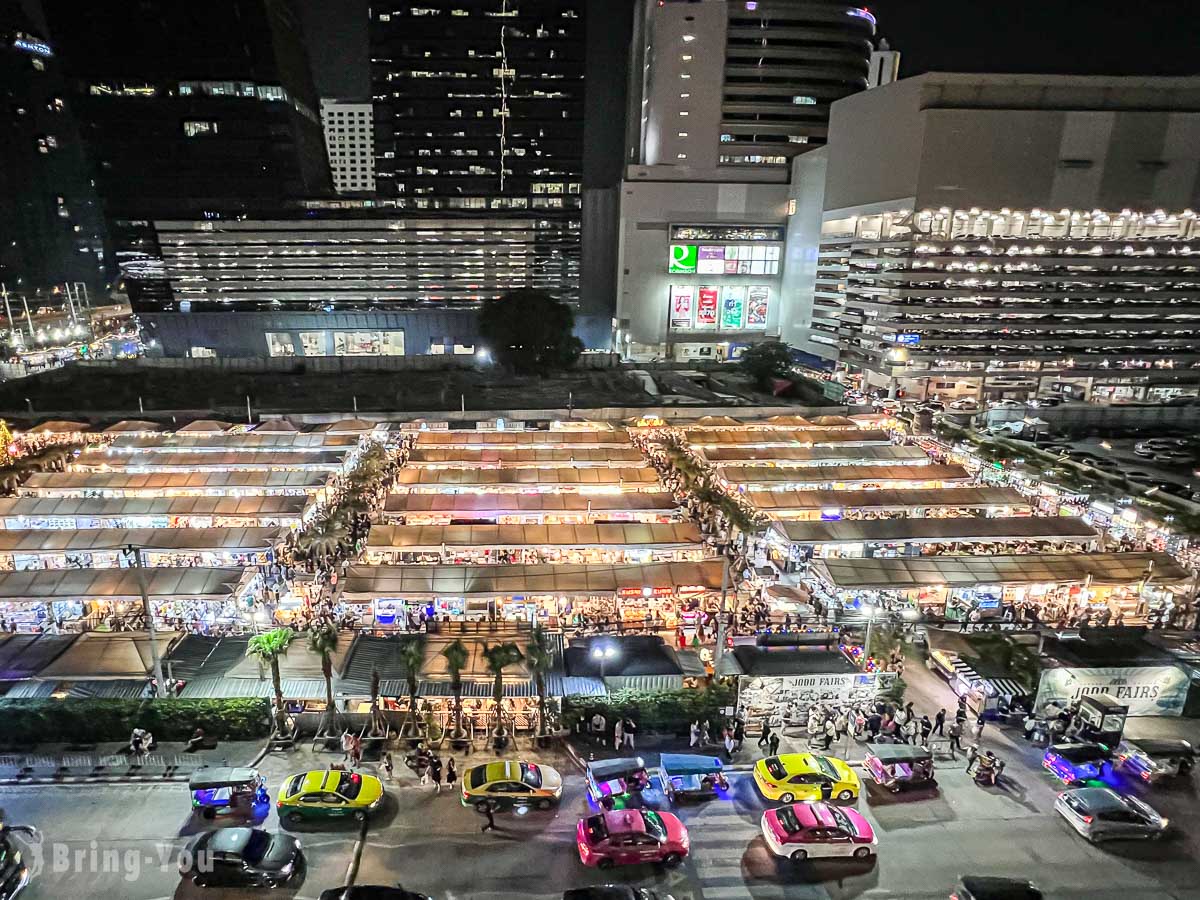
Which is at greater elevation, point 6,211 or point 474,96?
point 474,96

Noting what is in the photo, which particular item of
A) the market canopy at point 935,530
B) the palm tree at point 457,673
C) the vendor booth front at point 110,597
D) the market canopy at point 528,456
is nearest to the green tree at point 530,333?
the market canopy at point 528,456

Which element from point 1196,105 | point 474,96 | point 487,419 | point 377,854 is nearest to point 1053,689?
point 377,854

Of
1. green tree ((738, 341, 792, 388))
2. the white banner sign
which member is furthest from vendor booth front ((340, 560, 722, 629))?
green tree ((738, 341, 792, 388))

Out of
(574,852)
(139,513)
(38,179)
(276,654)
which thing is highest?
(38,179)

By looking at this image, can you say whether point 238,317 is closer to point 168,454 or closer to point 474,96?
point 474,96

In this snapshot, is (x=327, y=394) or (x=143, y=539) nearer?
(x=143, y=539)

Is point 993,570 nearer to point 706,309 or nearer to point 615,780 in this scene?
point 615,780

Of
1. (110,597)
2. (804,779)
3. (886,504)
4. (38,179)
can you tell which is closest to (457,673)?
(804,779)
